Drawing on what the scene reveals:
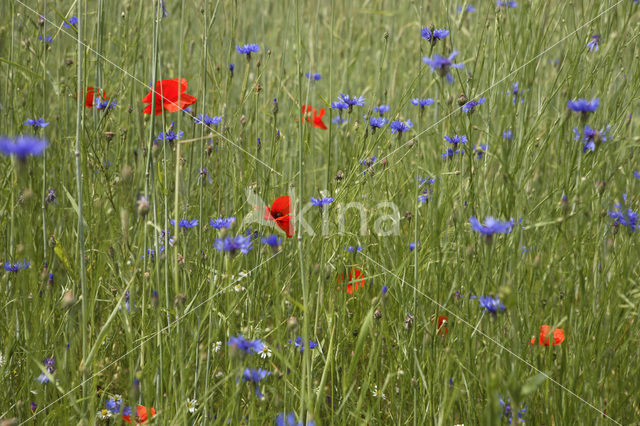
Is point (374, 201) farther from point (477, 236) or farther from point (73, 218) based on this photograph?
point (73, 218)

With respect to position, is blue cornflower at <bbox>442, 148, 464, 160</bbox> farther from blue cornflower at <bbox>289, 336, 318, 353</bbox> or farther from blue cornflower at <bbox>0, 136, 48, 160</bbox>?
blue cornflower at <bbox>0, 136, 48, 160</bbox>

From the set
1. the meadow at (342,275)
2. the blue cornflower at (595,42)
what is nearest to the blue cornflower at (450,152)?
the meadow at (342,275)

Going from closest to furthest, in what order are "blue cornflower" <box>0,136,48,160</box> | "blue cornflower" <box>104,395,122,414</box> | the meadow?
"blue cornflower" <box>0,136,48,160</box>, the meadow, "blue cornflower" <box>104,395,122,414</box>

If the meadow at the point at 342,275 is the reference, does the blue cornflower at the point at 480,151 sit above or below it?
above

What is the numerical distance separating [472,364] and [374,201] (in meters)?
0.54

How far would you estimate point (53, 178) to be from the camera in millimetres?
1557

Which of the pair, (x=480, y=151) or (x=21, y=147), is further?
(x=480, y=151)

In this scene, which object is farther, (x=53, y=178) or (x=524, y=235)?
(x=53, y=178)

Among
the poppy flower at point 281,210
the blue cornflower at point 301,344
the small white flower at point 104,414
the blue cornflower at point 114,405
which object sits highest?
the poppy flower at point 281,210

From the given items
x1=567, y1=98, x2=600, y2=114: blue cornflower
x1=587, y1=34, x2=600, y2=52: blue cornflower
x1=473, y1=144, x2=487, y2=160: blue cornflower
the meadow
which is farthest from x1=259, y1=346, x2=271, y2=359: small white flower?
x1=587, y1=34, x2=600, y2=52: blue cornflower

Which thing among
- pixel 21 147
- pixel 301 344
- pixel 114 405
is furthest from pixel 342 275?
pixel 21 147

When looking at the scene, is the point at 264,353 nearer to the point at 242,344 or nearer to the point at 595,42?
the point at 242,344

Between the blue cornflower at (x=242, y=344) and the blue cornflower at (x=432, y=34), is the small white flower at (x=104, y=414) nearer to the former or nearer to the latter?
the blue cornflower at (x=242, y=344)

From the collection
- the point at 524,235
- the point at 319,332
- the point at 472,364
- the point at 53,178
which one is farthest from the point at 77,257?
the point at 524,235
